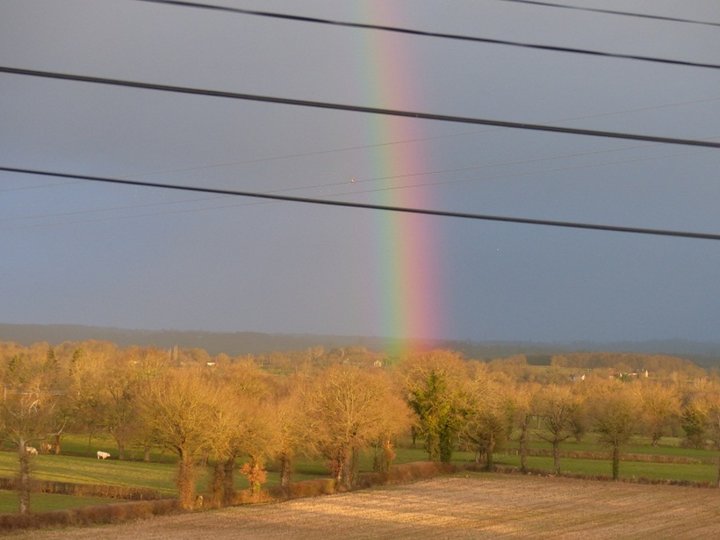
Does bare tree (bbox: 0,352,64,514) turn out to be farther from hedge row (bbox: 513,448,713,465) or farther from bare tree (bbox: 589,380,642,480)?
hedge row (bbox: 513,448,713,465)

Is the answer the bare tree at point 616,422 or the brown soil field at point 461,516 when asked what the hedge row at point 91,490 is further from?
the bare tree at point 616,422

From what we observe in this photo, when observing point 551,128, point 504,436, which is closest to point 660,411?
point 504,436

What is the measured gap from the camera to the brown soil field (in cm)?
3025

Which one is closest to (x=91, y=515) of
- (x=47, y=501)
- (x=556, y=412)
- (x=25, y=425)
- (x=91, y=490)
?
(x=47, y=501)

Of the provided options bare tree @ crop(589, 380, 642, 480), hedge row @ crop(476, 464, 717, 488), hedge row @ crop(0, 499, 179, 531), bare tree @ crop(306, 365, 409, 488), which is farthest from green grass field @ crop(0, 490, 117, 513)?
bare tree @ crop(589, 380, 642, 480)

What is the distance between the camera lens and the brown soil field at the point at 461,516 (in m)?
30.2

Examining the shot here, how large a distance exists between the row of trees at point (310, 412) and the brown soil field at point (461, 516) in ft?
9.04

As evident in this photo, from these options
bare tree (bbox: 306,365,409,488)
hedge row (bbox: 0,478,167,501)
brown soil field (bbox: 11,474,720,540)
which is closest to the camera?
brown soil field (bbox: 11,474,720,540)

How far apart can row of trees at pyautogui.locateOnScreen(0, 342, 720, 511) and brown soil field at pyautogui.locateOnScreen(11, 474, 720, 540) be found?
2.75m

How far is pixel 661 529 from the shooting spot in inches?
1261

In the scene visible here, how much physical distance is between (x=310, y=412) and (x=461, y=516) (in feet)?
38.8

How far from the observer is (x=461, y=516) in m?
35.4

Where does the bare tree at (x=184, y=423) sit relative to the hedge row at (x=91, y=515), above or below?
above

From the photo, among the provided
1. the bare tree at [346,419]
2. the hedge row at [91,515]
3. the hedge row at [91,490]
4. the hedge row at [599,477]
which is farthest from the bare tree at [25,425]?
the hedge row at [599,477]
